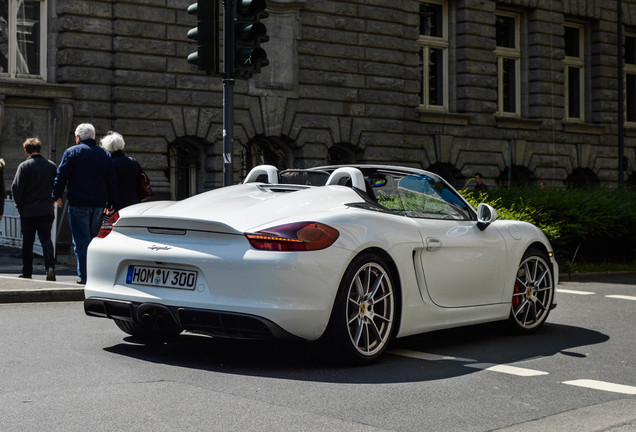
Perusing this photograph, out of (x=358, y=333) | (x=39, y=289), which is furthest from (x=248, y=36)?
(x=358, y=333)

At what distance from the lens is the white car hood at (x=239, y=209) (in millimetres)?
6602

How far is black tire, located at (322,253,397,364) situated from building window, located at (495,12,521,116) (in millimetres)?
25569

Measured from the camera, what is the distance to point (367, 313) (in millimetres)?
6812

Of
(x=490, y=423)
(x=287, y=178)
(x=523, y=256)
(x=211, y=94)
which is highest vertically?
(x=211, y=94)

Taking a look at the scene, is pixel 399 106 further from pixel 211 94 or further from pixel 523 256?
pixel 523 256

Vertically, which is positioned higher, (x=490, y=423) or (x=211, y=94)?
(x=211, y=94)

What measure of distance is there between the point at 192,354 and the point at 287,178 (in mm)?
1685

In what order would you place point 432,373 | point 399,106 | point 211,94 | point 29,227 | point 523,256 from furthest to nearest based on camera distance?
point 399,106 < point 211,94 < point 29,227 < point 523,256 < point 432,373

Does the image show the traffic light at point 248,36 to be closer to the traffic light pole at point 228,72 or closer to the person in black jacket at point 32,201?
the traffic light pole at point 228,72

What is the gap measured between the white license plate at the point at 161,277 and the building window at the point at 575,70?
29118 mm

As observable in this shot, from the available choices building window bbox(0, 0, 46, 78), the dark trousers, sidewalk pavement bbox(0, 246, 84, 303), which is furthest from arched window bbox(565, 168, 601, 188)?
the dark trousers

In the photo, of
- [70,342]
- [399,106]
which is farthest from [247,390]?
[399,106]

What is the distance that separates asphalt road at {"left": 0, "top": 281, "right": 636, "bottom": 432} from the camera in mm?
5172

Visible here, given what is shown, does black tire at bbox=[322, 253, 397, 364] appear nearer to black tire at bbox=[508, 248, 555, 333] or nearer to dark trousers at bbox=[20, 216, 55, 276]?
black tire at bbox=[508, 248, 555, 333]
